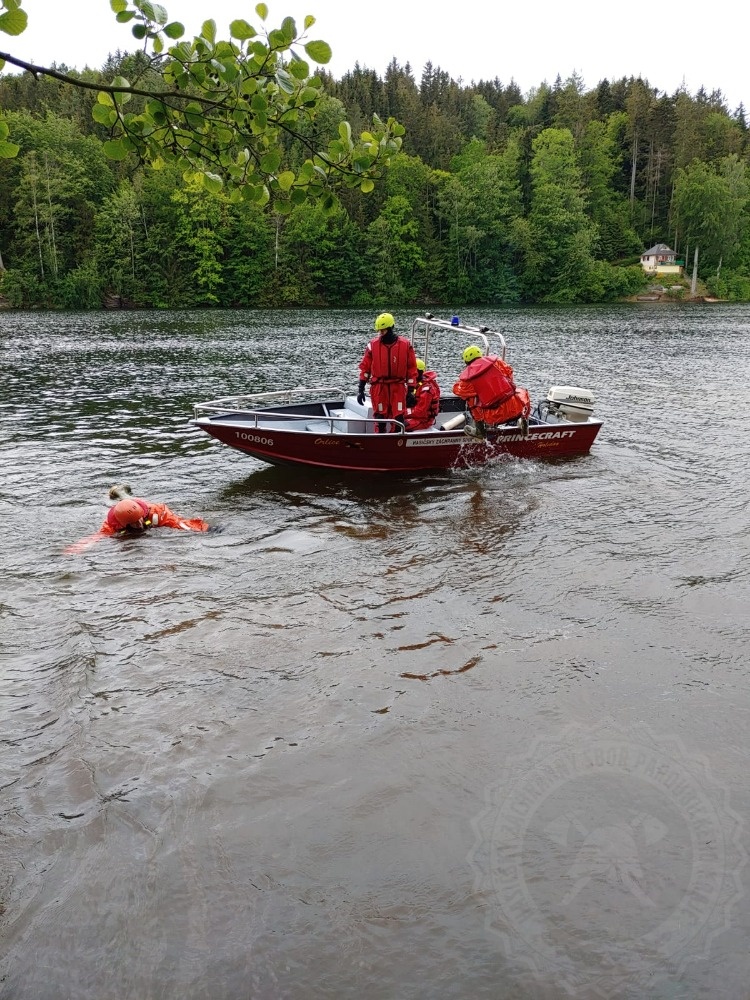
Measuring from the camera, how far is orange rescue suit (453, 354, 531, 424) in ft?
43.3

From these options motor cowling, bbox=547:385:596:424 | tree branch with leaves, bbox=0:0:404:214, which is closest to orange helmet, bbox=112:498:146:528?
tree branch with leaves, bbox=0:0:404:214

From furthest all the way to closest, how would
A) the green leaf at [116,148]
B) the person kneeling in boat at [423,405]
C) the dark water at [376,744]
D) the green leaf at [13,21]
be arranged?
the person kneeling in boat at [423,405] < the dark water at [376,744] < the green leaf at [116,148] < the green leaf at [13,21]

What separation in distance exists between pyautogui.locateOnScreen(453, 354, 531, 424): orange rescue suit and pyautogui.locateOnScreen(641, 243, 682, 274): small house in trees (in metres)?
79.8

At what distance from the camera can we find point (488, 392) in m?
13.3

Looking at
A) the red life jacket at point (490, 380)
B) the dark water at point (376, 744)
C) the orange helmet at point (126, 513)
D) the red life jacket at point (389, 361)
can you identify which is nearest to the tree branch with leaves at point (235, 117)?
the dark water at point (376, 744)

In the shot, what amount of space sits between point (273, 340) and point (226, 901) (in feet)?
124

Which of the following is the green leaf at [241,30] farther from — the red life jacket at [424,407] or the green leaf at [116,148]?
the red life jacket at [424,407]

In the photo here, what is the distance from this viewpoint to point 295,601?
28.2 feet

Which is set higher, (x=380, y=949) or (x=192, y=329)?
(x=192, y=329)

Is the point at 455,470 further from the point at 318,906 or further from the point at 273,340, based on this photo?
the point at 273,340

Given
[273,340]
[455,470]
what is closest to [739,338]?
[273,340]

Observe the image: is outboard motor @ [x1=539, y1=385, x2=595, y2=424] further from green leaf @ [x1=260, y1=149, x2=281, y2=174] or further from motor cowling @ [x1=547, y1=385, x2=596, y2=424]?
green leaf @ [x1=260, y1=149, x2=281, y2=174]

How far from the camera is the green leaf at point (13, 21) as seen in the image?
2.75 m

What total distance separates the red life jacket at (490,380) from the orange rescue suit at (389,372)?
3.55ft
